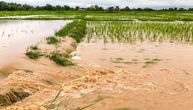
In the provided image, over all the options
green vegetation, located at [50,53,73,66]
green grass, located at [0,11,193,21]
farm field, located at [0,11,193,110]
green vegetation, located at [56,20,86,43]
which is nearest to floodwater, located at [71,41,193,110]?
farm field, located at [0,11,193,110]

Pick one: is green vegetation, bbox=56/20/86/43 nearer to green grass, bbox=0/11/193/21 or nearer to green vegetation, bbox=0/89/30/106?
green vegetation, bbox=0/89/30/106

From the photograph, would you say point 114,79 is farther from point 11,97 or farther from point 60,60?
point 11,97

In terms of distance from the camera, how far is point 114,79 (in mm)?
8156

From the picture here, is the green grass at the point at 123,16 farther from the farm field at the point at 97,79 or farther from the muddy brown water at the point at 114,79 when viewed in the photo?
the muddy brown water at the point at 114,79

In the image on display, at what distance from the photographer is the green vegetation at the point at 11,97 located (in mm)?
6102

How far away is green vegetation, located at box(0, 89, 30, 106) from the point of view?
6.10m

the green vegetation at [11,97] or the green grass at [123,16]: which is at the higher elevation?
the green vegetation at [11,97]

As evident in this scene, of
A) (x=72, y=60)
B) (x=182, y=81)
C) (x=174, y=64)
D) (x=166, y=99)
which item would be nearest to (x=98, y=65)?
(x=72, y=60)

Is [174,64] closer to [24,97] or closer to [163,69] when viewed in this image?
[163,69]

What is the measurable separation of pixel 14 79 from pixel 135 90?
2.25 metres

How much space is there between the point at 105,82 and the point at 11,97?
2.17 meters

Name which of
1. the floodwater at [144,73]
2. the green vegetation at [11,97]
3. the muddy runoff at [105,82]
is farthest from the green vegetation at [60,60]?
the green vegetation at [11,97]

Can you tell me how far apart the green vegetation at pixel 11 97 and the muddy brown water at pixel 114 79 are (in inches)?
5.2

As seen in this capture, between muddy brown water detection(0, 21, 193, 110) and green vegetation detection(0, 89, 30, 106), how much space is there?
132 mm
